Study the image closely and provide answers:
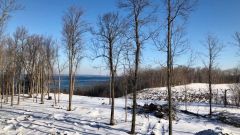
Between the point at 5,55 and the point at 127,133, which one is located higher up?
the point at 5,55

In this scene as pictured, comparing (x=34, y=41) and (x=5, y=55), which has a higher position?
(x=34, y=41)

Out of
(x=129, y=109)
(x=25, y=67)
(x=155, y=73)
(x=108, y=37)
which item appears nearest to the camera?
(x=108, y=37)

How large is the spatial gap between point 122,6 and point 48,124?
9.58 metres

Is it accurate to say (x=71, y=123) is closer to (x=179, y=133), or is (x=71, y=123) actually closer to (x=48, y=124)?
(x=48, y=124)

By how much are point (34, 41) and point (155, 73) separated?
2407 inches

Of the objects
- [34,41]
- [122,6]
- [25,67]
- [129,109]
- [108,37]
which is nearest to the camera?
[122,6]

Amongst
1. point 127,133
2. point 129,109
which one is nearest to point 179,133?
point 127,133

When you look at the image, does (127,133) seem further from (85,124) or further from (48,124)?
(48,124)

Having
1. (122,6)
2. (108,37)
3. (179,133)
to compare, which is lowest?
(179,133)

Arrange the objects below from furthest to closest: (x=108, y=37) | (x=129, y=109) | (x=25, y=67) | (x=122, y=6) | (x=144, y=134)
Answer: (x=25, y=67), (x=129, y=109), (x=108, y=37), (x=144, y=134), (x=122, y=6)

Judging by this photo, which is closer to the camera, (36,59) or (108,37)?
(108,37)

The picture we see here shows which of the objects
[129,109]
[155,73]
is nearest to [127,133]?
[129,109]

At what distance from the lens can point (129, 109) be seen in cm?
2938

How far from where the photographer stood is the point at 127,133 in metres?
17.2
